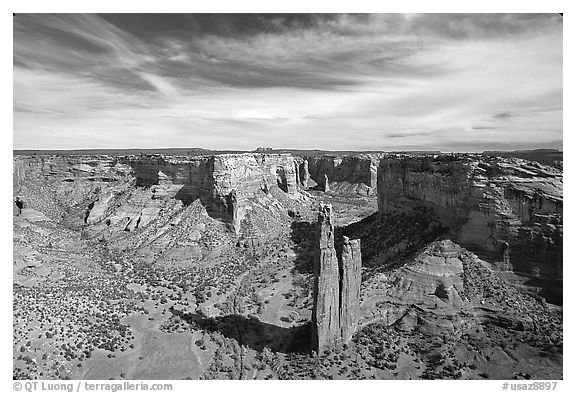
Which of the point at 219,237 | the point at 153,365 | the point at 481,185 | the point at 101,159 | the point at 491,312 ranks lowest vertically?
the point at 153,365

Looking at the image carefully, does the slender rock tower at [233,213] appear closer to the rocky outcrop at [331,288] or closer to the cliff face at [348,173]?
the rocky outcrop at [331,288]

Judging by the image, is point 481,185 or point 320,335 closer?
point 320,335

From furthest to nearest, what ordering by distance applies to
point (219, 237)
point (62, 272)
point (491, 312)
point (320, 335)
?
1. point (219, 237)
2. point (62, 272)
3. point (491, 312)
4. point (320, 335)

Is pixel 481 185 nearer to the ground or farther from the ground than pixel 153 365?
farther from the ground

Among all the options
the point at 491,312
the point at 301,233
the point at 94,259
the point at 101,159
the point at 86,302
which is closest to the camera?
the point at 491,312

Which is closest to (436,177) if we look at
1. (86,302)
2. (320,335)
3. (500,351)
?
(500,351)

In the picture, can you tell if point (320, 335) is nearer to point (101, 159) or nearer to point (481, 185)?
point (481, 185)

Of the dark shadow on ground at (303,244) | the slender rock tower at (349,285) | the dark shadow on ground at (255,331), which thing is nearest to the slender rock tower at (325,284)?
the slender rock tower at (349,285)

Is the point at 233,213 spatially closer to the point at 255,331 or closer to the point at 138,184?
the point at 138,184
